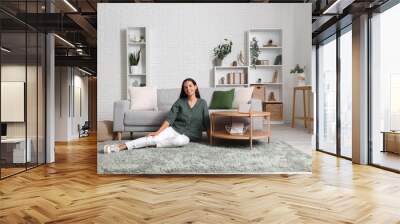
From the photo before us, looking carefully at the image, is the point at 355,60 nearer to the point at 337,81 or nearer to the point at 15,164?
the point at 337,81

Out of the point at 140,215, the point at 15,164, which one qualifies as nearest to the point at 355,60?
the point at 140,215

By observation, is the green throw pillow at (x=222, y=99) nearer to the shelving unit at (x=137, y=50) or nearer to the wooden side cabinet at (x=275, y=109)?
the wooden side cabinet at (x=275, y=109)

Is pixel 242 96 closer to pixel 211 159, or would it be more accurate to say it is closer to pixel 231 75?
pixel 231 75

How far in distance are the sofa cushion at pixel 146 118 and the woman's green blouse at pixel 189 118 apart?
3.3 inches

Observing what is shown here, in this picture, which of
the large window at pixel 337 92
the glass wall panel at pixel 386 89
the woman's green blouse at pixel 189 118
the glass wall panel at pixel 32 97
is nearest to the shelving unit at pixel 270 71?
the woman's green blouse at pixel 189 118

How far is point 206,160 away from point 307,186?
998 millimetres

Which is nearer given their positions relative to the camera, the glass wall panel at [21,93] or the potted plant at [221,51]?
the potted plant at [221,51]

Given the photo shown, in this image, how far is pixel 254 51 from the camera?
3.20 meters

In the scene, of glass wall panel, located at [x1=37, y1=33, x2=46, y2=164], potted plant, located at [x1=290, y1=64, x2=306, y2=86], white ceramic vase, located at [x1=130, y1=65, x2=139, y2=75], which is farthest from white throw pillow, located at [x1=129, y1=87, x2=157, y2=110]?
glass wall panel, located at [x1=37, y1=33, x2=46, y2=164]

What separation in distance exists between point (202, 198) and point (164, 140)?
2.87ft

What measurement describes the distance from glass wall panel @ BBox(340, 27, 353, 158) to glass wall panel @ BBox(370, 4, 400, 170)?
39cm

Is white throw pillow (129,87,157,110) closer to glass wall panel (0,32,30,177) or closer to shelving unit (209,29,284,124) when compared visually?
shelving unit (209,29,284,124)

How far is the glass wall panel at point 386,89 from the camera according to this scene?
4.51 metres

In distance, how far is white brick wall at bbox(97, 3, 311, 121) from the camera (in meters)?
3.22
